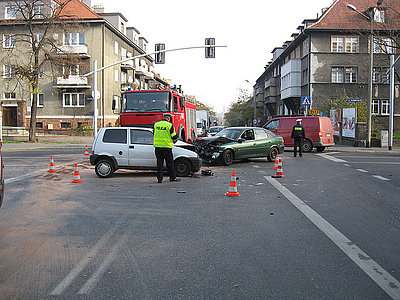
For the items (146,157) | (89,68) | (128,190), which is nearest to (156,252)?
(128,190)

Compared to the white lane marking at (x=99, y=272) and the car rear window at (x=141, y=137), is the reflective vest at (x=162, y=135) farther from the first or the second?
the white lane marking at (x=99, y=272)

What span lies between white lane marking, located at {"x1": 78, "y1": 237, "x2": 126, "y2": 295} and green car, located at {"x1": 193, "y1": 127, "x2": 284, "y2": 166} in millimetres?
10339

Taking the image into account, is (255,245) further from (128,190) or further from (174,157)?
(174,157)

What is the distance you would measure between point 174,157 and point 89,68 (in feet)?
108

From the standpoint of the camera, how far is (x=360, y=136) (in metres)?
27.3

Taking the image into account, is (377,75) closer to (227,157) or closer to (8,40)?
(227,157)

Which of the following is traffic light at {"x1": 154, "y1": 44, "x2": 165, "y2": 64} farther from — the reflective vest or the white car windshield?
the reflective vest

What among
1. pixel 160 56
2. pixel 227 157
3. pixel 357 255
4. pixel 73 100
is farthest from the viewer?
pixel 73 100

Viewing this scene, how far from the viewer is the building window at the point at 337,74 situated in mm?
41750

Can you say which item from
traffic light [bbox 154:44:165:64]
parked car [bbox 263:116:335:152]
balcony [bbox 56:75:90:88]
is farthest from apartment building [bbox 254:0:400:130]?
balcony [bbox 56:75:90:88]

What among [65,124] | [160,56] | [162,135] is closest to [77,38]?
[65,124]

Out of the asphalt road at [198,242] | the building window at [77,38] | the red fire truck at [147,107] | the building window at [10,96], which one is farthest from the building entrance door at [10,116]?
the asphalt road at [198,242]

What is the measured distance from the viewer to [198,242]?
224 inches

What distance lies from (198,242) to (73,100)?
40259mm
